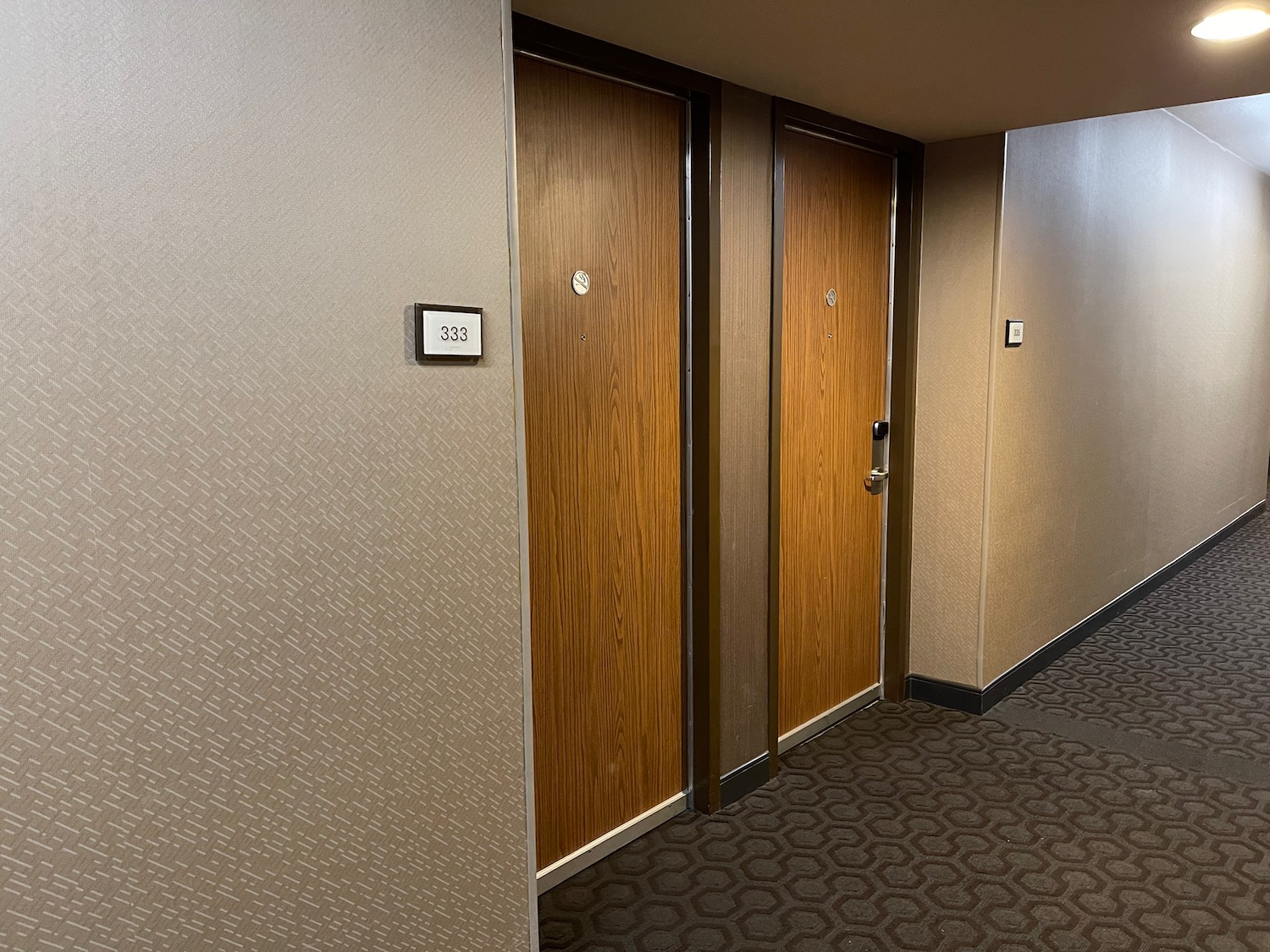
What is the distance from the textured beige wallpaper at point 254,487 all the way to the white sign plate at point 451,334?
0.03 metres

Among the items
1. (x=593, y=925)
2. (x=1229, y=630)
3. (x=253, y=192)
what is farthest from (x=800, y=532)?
(x=1229, y=630)

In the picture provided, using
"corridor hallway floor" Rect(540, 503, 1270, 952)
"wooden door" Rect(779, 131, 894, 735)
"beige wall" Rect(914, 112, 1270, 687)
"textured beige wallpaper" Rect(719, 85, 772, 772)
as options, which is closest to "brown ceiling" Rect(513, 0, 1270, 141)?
"textured beige wallpaper" Rect(719, 85, 772, 772)

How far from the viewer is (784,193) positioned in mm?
2844

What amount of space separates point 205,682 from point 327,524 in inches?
11.3

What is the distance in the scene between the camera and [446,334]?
5.21 ft

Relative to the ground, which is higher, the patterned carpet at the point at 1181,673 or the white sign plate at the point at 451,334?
the white sign plate at the point at 451,334

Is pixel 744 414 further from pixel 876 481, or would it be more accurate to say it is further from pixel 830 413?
pixel 876 481

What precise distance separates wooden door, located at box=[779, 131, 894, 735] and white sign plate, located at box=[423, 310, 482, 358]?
1.49m

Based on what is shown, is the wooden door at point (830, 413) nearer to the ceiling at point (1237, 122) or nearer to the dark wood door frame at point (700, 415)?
the dark wood door frame at point (700, 415)

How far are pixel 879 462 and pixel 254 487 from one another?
2.56 metres

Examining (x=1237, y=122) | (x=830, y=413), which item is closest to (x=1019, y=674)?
(x=830, y=413)

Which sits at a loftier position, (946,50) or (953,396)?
(946,50)

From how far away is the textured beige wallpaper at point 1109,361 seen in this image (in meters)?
3.52

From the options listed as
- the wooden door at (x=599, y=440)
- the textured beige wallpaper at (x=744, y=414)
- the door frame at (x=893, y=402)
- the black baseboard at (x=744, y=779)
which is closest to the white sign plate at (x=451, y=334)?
the wooden door at (x=599, y=440)
